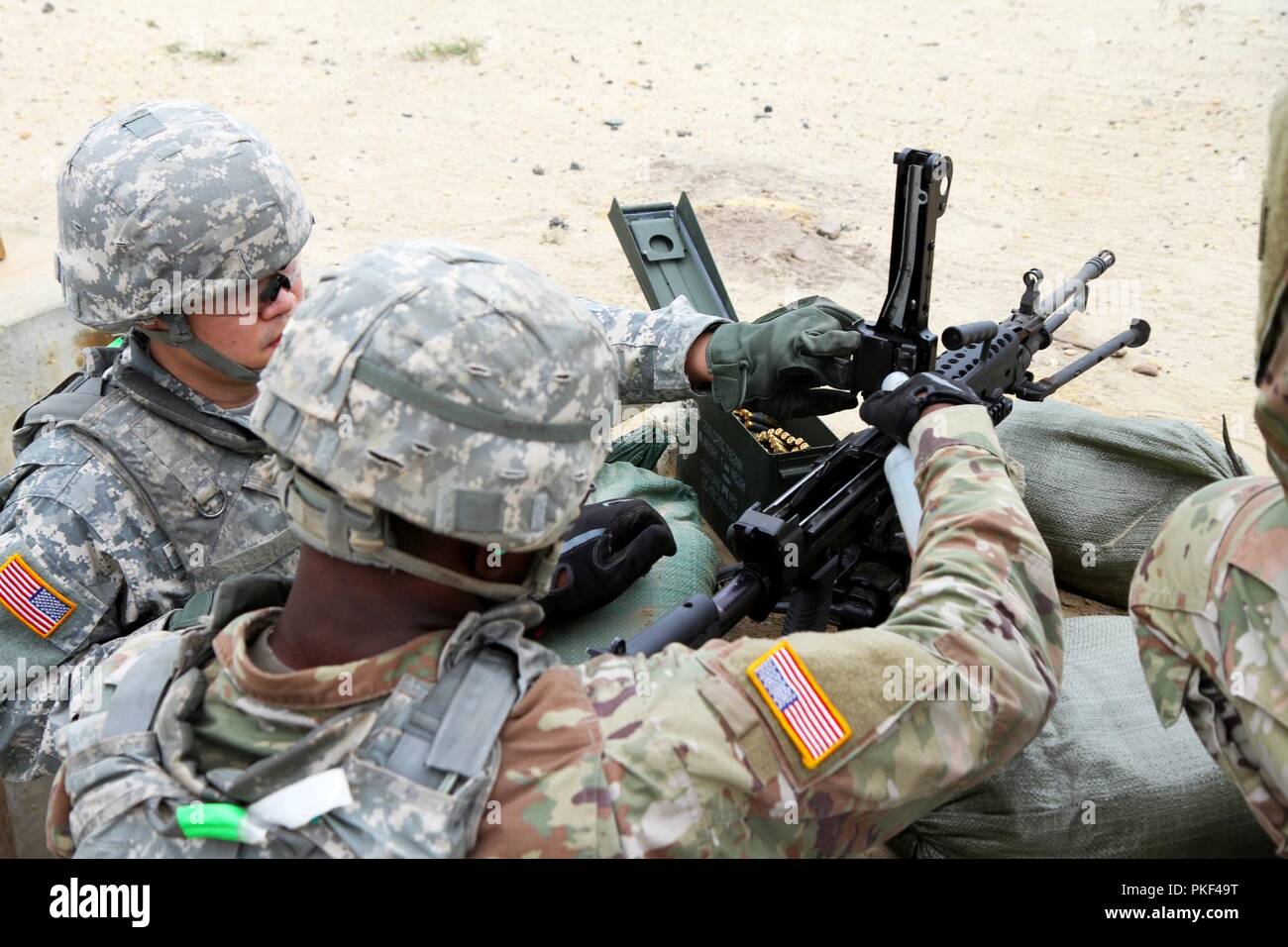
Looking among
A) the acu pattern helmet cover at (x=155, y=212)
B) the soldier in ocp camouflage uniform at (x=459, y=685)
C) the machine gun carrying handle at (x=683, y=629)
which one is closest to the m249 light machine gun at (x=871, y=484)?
the machine gun carrying handle at (x=683, y=629)

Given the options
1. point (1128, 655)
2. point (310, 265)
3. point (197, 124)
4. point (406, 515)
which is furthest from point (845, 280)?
point (406, 515)

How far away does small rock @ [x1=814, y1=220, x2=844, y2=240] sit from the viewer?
8.23 metres

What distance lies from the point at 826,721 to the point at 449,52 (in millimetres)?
10433

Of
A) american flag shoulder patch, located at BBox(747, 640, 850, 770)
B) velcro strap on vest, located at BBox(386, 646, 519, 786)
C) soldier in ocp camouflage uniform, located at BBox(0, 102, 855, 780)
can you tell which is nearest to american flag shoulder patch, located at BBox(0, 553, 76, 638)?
soldier in ocp camouflage uniform, located at BBox(0, 102, 855, 780)

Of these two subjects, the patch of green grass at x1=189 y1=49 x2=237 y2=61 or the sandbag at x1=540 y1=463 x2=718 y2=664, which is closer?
the sandbag at x1=540 y1=463 x2=718 y2=664

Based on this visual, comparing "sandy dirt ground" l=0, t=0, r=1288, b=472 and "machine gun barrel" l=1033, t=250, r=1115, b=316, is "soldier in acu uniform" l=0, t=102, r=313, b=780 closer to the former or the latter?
"machine gun barrel" l=1033, t=250, r=1115, b=316

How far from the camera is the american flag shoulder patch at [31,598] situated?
255 centimetres

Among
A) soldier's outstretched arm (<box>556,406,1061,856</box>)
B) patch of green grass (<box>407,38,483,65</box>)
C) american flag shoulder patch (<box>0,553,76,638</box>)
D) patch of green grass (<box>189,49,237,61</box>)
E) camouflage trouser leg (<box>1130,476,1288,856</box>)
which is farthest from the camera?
patch of green grass (<box>407,38,483,65</box>)

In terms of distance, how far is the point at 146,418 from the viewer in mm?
2789

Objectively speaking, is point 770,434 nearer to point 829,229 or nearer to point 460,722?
point 460,722

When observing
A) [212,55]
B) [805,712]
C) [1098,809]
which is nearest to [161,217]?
[805,712]

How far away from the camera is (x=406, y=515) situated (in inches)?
68.7

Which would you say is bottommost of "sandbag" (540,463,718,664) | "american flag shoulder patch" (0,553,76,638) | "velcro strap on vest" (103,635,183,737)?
"sandbag" (540,463,718,664)

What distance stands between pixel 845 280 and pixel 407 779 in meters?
6.38
